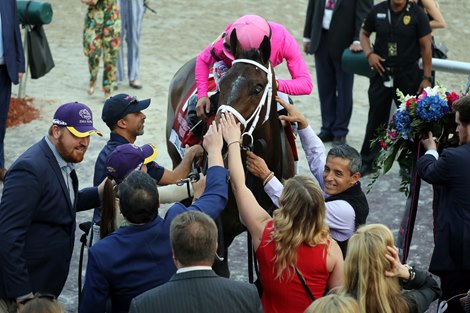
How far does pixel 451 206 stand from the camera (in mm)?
5852

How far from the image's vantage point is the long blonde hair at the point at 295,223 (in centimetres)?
465

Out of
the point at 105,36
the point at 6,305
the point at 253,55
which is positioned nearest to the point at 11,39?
the point at 105,36

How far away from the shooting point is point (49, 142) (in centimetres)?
530

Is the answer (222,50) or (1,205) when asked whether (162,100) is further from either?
(1,205)

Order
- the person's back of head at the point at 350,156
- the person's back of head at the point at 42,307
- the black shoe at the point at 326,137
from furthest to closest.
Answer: the black shoe at the point at 326,137
the person's back of head at the point at 350,156
the person's back of head at the point at 42,307

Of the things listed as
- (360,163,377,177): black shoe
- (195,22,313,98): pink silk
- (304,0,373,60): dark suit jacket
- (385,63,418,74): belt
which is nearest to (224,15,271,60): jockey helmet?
(195,22,313,98): pink silk

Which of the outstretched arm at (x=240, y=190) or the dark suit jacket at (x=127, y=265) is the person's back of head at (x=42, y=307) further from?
the outstretched arm at (x=240, y=190)

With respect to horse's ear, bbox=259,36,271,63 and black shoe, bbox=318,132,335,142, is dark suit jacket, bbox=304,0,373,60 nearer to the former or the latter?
black shoe, bbox=318,132,335,142

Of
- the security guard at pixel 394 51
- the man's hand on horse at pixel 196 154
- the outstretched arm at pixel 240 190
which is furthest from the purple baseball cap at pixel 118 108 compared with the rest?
the security guard at pixel 394 51

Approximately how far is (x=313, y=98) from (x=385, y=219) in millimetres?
4283

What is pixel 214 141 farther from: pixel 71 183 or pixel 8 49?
pixel 8 49

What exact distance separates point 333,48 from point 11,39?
3.82m

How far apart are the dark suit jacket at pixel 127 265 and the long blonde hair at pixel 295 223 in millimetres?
574

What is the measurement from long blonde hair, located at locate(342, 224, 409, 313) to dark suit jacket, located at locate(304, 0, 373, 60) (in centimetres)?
675
